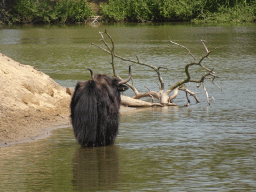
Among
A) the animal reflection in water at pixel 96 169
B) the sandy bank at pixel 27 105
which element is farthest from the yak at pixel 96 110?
the sandy bank at pixel 27 105

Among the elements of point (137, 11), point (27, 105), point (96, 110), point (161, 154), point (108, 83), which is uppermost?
point (137, 11)

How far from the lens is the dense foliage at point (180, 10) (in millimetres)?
56281

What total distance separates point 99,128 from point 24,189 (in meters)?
2.21

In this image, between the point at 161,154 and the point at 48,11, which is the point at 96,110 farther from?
the point at 48,11

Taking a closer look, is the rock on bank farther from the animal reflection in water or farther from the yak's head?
the yak's head

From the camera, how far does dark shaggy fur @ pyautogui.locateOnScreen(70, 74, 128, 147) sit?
842 cm

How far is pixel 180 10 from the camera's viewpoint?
59562 millimetres

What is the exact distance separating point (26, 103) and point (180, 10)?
49451 mm

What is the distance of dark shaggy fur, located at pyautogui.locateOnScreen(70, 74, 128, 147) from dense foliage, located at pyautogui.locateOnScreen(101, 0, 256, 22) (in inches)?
1918

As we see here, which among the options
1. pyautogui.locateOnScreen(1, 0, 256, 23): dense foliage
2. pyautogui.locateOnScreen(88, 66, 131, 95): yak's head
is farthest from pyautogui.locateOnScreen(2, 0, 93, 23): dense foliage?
pyautogui.locateOnScreen(88, 66, 131, 95): yak's head

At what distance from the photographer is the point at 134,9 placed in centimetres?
6275

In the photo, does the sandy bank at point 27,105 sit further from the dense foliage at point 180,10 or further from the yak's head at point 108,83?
the dense foliage at point 180,10

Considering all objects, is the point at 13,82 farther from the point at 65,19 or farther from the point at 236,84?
the point at 65,19

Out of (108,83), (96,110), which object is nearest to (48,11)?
(108,83)
